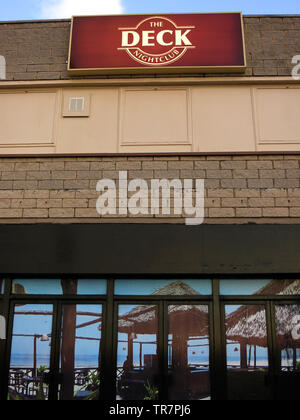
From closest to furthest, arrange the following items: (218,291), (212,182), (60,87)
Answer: (218,291), (212,182), (60,87)

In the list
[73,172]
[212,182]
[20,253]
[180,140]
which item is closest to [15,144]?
[73,172]

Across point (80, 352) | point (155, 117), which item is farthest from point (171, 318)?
point (155, 117)

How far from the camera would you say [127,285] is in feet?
23.9

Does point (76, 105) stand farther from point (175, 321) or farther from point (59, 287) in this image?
point (175, 321)

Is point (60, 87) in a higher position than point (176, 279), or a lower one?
higher

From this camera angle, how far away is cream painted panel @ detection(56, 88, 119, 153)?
794 cm

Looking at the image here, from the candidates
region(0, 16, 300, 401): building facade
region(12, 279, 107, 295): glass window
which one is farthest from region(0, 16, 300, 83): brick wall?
region(12, 279, 107, 295): glass window

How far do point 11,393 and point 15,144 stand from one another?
4.10 metres

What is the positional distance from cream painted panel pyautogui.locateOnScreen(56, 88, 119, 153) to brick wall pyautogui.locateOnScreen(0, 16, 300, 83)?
2.72 ft

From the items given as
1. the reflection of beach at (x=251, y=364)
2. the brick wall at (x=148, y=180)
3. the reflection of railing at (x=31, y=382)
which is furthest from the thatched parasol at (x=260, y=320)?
the reflection of railing at (x=31, y=382)

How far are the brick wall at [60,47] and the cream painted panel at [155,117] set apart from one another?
4.19 ft

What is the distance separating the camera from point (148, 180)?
771 centimetres
